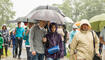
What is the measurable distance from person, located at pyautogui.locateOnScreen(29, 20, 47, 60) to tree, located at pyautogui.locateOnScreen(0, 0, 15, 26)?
69773mm

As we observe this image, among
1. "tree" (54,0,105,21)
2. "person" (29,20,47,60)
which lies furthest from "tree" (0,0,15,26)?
"person" (29,20,47,60)

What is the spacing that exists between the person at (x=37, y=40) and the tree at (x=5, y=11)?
69773 millimetres

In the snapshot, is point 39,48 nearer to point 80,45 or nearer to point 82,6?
point 80,45

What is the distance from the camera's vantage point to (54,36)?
19.9 feet

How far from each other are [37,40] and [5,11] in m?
72.8

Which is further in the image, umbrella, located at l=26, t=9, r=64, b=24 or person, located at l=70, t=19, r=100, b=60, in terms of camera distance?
person, located at l=70, t=19, r=100, b=60

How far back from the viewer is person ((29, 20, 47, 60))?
239 inches

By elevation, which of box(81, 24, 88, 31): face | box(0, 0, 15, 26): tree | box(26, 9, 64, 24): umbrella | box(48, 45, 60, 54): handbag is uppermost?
box(0, 0, 15, 26): tree

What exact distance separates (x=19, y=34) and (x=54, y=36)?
18.5ft

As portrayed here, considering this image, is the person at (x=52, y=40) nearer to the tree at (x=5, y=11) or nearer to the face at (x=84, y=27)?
the face at (x=84, y=27)

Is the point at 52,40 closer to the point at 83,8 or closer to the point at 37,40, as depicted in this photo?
the point at 37,40

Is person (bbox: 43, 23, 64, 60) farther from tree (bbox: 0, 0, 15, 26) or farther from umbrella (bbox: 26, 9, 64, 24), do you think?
tree (bbox: 0, 0, 15, 26)

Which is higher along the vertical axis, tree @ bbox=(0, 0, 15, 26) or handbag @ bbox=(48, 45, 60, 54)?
tree @ bbox=(0, 0, 15, 26)

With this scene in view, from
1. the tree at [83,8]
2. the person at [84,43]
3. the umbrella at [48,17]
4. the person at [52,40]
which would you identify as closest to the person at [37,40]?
the person at [52,40]
